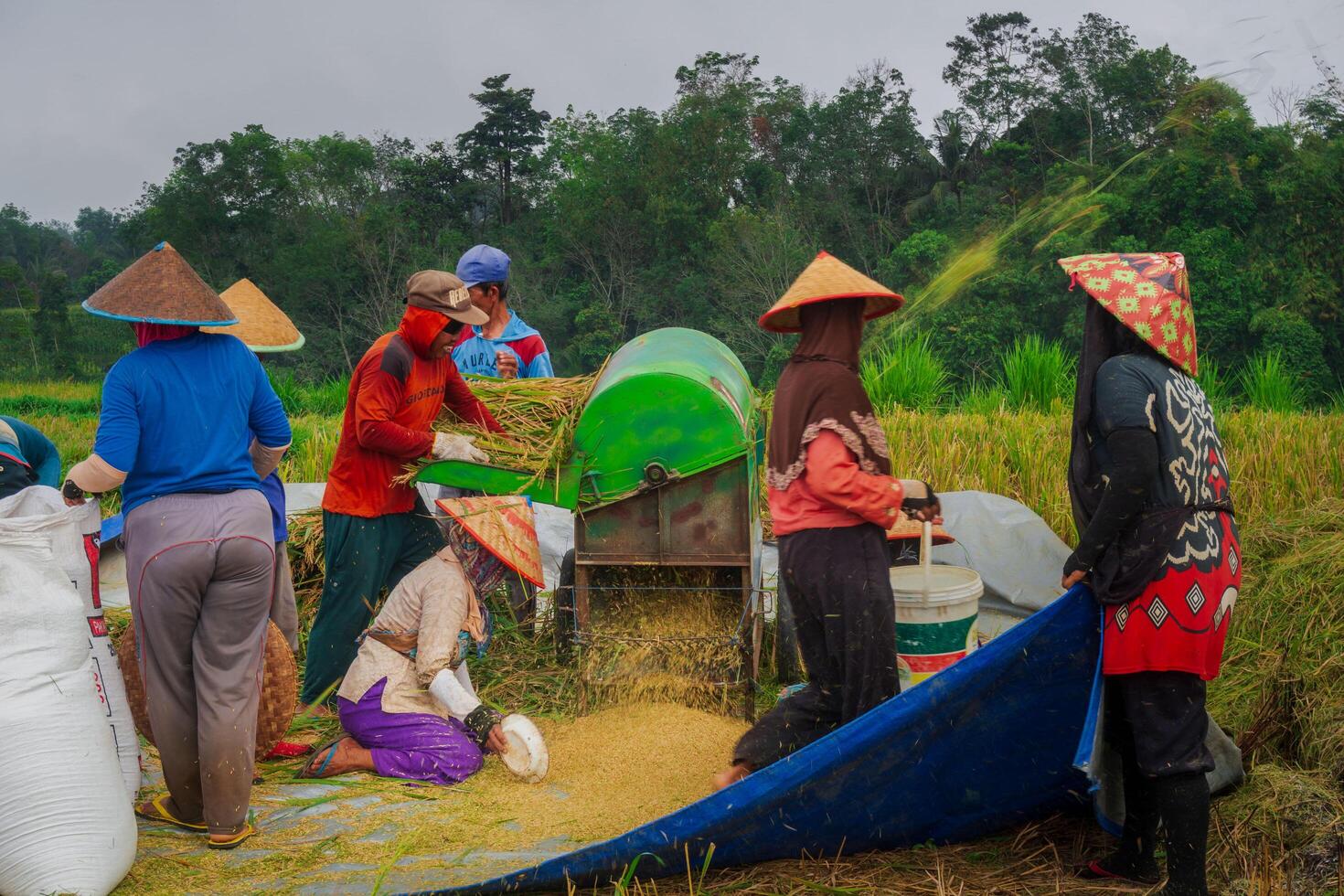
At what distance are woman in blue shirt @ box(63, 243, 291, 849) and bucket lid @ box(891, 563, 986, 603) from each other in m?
2.29

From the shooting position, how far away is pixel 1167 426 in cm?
311

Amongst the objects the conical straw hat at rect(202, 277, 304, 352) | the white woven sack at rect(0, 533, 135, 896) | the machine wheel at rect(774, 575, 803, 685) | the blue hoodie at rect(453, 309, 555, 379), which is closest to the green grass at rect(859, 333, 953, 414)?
the blue hoodie at rect(453, 309, 555, 379)

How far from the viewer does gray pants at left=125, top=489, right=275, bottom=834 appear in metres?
3.76

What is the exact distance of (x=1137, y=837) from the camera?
3.28 metres

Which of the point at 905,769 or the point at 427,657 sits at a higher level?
the point at 427,657

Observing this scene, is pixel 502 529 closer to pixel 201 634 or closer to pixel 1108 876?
pixel 201 634

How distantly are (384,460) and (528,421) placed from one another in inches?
27.1

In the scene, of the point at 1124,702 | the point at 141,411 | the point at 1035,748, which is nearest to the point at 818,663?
the point at 1035,748

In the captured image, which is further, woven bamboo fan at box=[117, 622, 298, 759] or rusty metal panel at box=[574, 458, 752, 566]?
rusty metal panel at box=[574, 458, 752, 566]

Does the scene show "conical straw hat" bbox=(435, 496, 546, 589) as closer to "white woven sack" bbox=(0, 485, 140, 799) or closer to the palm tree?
"white woven sack" bbox=(0, 485, 140, 799)

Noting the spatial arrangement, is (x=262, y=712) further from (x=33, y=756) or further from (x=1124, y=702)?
(x=1124, y=702)

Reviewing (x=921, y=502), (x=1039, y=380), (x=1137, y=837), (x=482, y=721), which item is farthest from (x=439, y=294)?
(x=1039, y=380)

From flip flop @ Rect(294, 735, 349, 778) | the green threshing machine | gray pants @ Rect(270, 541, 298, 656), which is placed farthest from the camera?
gray pants @ Rect(270, 541, 298, 656)

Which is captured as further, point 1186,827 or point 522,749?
point 522,749
